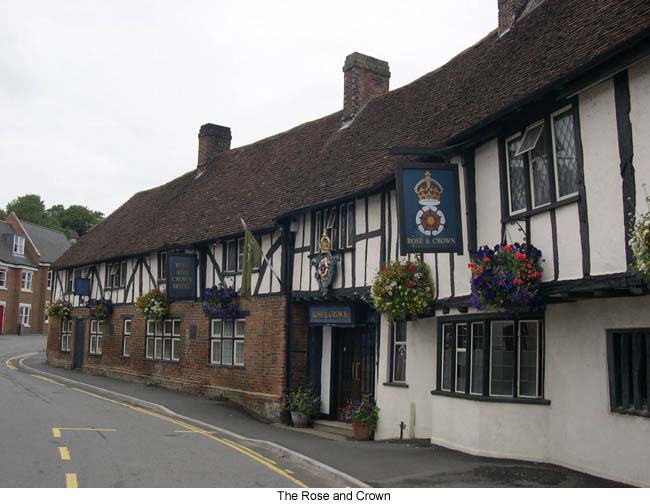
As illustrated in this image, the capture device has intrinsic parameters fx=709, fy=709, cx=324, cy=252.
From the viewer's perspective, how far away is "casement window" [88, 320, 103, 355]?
99.3 ft

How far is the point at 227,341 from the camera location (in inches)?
850

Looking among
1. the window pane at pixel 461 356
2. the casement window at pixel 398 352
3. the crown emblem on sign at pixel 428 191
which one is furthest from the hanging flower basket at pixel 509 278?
the casement window at pixel 398 352

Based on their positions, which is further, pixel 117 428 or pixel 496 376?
pixel 117 428

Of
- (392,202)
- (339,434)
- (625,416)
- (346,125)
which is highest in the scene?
(346,125)

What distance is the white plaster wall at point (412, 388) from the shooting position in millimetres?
14109

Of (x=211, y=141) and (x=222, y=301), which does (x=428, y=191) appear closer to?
(x=222, y=301)

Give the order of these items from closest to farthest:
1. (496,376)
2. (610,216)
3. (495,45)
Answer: (610,216)
(496,376)
(495,45)

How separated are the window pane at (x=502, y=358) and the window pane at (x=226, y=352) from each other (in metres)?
11.1

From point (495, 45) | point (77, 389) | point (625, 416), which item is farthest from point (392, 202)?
point (77, 389)

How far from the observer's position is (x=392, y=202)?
1512 cm

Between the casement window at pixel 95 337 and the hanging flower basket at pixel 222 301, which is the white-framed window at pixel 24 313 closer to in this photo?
the casement window at pixel 95 337

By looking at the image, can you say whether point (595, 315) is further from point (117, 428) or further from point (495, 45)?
point (117, 428)

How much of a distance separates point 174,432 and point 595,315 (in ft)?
A: 28.3

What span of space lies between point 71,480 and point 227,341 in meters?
12.4
